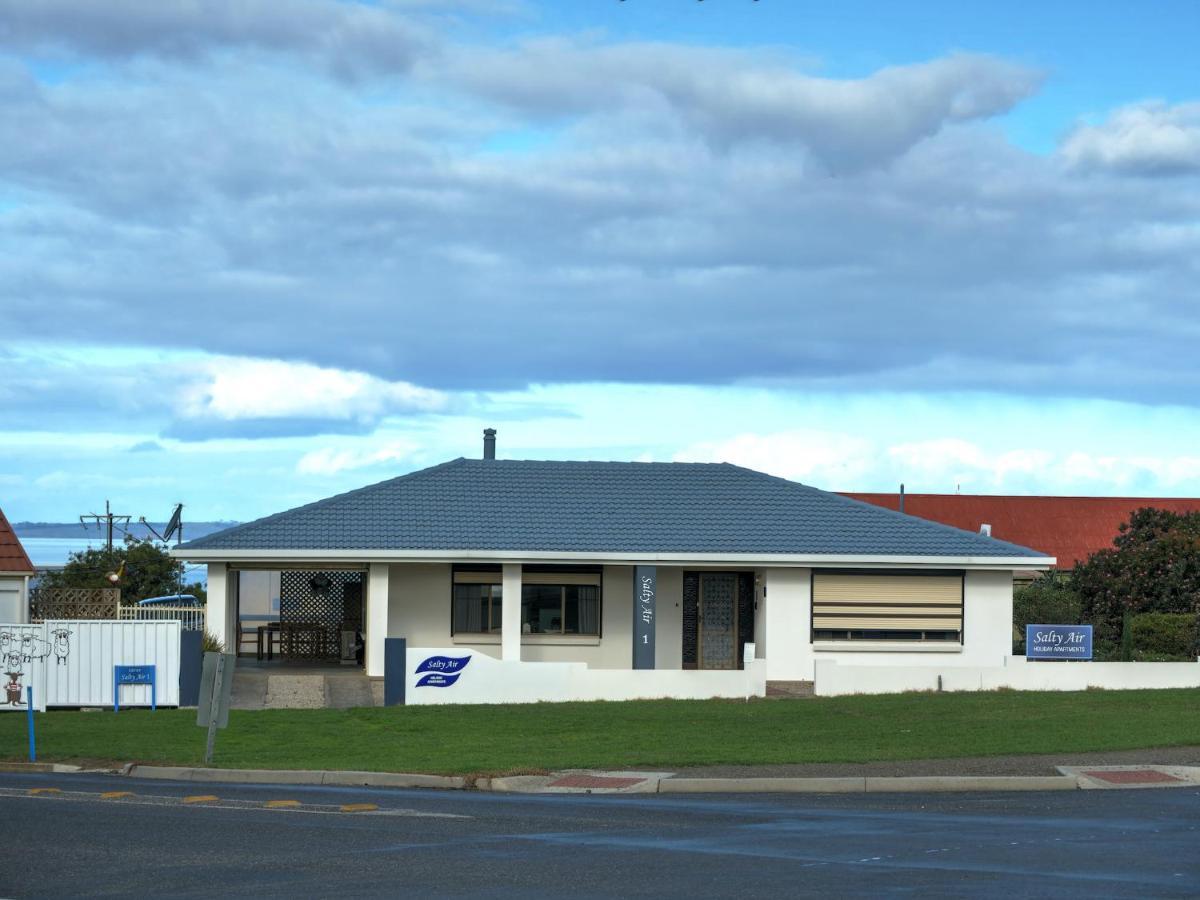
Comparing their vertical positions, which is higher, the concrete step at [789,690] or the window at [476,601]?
the window at [476,601]

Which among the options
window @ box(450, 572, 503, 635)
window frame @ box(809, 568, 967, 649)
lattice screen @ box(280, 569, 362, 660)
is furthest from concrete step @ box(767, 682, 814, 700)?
lattice screen @ box(280, 569, 362, 660)

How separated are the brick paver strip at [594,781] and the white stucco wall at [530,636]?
14.6m

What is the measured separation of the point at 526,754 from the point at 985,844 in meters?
8.45

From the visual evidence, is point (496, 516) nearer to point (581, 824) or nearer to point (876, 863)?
point (581, 824)

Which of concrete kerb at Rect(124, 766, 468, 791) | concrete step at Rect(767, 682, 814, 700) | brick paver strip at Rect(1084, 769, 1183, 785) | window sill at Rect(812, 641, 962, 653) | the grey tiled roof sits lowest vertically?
concrete kerb at Rect(124, 766, 468, 791)

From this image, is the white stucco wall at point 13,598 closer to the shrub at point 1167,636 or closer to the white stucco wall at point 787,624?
the white stucco wall at point 787,624

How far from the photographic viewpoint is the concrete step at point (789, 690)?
94.4 ft

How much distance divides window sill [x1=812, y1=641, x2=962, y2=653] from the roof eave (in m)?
1.53

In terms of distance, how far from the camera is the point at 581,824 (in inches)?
551

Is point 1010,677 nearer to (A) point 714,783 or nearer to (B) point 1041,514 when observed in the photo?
(A) point 714,783

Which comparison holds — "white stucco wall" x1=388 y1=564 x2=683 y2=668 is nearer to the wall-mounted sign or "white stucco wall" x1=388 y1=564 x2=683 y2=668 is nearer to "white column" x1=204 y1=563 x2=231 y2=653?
"white column" x1=204 y1=563 x2=231 y2=653

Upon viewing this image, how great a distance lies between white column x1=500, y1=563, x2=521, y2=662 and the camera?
31812mm

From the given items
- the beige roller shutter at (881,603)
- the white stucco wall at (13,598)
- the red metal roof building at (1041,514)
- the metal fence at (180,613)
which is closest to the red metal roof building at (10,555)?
the white stucco wall at (13,598)

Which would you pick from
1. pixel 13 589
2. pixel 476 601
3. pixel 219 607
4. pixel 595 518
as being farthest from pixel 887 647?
pixel 13 589
